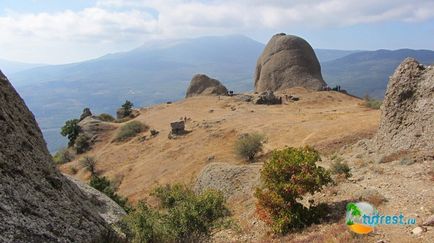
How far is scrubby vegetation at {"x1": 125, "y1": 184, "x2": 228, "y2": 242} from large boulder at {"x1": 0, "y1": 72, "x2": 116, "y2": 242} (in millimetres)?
2594

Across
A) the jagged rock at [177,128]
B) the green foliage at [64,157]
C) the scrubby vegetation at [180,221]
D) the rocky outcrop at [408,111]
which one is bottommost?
the green foliage at [64,157]

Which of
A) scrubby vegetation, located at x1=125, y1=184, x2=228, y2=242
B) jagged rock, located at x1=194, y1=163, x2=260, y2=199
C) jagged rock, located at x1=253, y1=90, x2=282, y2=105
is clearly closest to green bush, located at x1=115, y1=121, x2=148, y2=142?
jagged rock, located at x1=253, y1=90, x2=282, y2=105

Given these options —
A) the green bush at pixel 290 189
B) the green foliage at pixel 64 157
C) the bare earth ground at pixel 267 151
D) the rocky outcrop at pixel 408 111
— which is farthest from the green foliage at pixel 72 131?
the green bush at pixel 290 189

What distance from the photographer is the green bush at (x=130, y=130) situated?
6069cm

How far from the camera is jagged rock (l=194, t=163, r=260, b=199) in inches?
1078

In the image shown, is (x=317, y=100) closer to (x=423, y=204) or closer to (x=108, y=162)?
(x=108, y=162)

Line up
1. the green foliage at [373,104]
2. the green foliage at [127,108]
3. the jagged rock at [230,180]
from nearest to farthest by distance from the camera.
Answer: the jagged rock at [230,180] → the green foliage at [373,104] → the green foliage at [127,108]

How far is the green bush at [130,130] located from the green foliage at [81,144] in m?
4.73

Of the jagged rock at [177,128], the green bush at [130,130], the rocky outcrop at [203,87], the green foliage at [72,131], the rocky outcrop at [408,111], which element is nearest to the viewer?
the rocky outcrop at [408,111]

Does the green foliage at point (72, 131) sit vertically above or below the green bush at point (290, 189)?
below

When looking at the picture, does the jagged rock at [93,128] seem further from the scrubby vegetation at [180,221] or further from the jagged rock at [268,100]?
the scrubby vegetation at [180,221]

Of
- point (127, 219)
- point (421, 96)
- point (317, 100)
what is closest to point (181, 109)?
point (317, 100)

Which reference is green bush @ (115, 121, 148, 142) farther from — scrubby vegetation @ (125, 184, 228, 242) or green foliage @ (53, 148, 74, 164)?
scrubby vegetation @ (125, 184, 228, 242)

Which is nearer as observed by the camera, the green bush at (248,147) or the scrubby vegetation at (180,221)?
the scrubby vegetation at (180,221)
